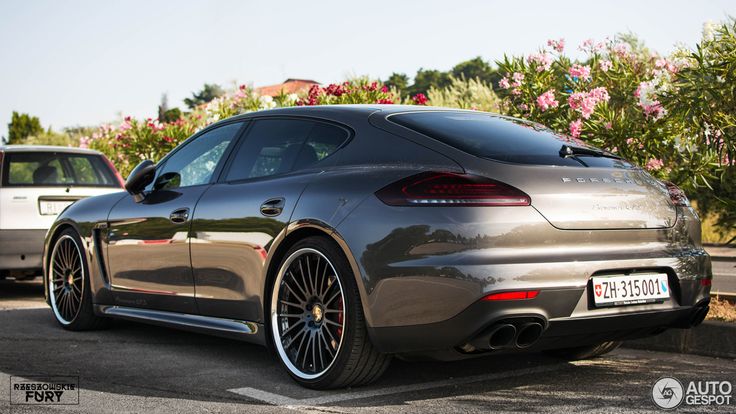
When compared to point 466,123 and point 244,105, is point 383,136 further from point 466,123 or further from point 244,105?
point 244,105

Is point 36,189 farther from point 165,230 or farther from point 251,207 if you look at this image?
point 251,207

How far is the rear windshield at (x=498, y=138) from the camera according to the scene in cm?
495

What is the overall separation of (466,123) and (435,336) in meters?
1.33

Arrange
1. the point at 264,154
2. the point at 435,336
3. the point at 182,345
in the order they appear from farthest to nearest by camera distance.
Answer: the point at 182,345, the point at 264,154, the point at 435,336

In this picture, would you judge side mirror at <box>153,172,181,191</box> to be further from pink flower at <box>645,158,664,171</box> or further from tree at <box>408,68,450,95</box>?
tree at <box>408,68,450,95</box>

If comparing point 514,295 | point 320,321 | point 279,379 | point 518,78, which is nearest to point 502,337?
point 514,295

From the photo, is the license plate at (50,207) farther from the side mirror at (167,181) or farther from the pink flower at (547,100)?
the pink flower at (547,100)

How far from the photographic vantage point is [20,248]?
967 centimetres

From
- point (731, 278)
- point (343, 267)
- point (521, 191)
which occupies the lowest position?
point (731, 278)

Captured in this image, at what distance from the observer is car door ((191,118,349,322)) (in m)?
5.39

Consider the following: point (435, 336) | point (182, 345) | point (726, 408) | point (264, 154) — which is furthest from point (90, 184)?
point (726, 408)

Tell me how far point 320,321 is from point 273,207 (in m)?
0.68

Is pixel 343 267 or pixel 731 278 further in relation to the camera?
pixel 731 278

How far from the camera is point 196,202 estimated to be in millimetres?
6066
